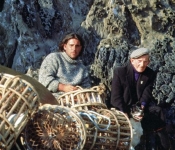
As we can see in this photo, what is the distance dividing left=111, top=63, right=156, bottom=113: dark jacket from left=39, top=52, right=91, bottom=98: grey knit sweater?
0.29 meters

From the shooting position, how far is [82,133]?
2645 mm

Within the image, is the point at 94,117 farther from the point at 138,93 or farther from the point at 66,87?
the point at 138,93

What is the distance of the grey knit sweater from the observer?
3881 millimetres

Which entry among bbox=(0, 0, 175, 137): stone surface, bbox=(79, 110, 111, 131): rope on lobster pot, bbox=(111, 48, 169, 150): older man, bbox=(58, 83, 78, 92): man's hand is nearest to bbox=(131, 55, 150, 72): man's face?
bbox=(111, 48, 169, 150): older man

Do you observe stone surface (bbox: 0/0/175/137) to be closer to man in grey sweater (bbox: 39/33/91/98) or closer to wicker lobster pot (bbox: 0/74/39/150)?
man in grey sweater (bbox: 39/33/91/98)

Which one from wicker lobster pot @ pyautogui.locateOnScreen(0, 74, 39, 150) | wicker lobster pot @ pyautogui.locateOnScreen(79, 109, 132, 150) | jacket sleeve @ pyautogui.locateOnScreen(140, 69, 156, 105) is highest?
wicker lobster pot @ pyautogui.locateOnScreen(0, 74, 39, 150)

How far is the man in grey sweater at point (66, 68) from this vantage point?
3.93 metres

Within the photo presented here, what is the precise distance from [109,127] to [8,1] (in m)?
3.03

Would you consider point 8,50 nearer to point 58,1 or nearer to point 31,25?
point 31,25

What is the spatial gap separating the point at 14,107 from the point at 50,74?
1.35m

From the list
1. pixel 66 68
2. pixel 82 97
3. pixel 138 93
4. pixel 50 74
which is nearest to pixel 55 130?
pixel 82 97

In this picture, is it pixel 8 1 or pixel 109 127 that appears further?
pixel 8 1

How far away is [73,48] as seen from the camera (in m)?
4.04

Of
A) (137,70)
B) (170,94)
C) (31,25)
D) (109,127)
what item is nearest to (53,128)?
(109,127)
